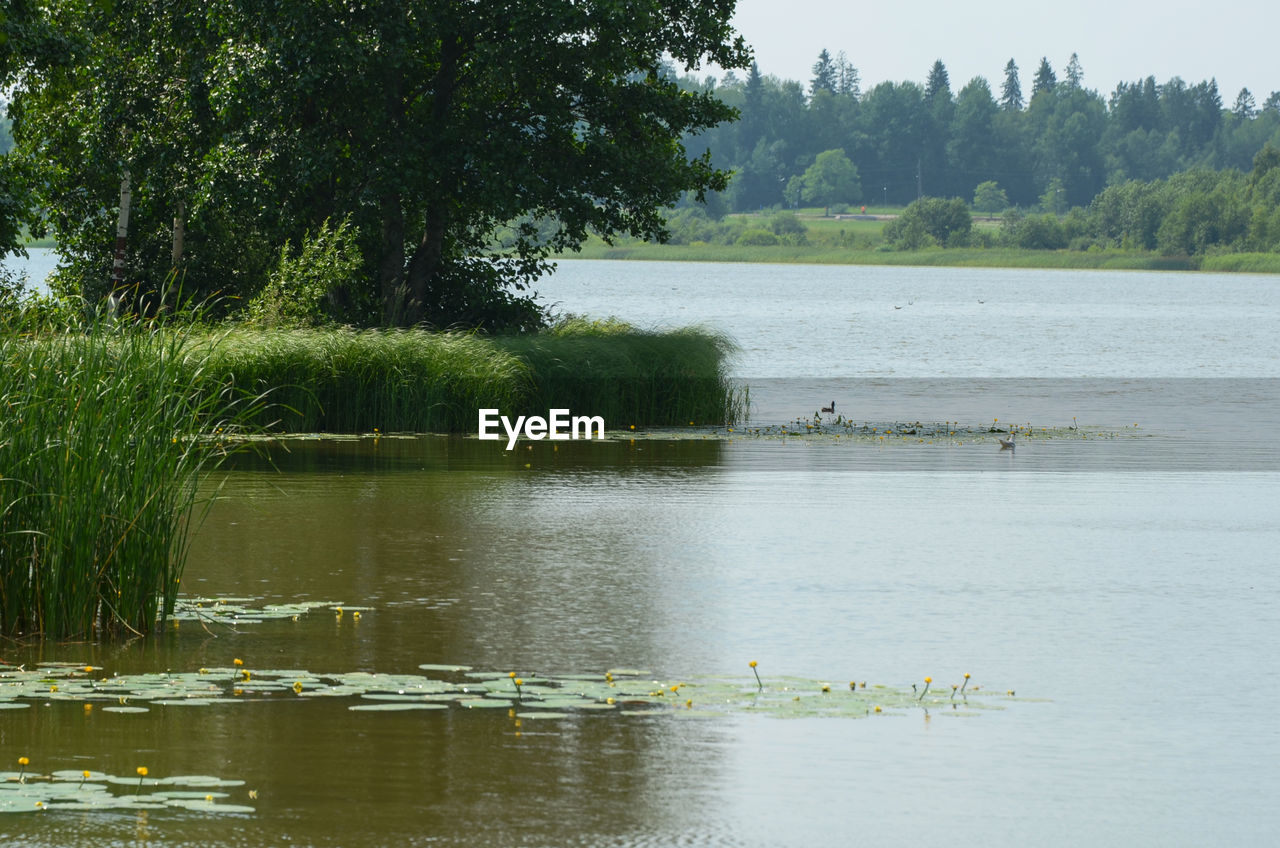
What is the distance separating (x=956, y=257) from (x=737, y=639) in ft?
503

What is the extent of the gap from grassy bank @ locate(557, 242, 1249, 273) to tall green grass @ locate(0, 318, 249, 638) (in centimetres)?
14234

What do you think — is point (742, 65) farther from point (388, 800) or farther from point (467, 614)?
point (388, 800)

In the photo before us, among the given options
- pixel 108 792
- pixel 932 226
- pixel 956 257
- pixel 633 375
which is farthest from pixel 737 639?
pixel 932 226

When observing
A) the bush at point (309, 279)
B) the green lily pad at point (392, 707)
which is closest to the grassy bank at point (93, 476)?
the green lily pad at point (392, 707)

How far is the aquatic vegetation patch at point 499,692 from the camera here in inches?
→ 349

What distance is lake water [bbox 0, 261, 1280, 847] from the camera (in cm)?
727

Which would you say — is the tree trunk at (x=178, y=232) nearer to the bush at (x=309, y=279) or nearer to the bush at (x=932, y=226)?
the bush at (x=309, y=279)

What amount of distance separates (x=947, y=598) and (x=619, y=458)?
10052 millimetres

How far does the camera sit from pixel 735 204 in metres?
192

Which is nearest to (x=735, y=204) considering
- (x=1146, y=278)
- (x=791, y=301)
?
(x=1146, y=278)

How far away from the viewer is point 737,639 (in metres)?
10.7

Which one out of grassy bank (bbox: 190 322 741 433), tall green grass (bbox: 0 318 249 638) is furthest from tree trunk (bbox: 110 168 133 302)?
tall green grass (bbox: 0 318 249 638)

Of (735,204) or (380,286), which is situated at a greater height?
(735,204)

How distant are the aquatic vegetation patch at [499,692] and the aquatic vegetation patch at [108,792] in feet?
3.71
